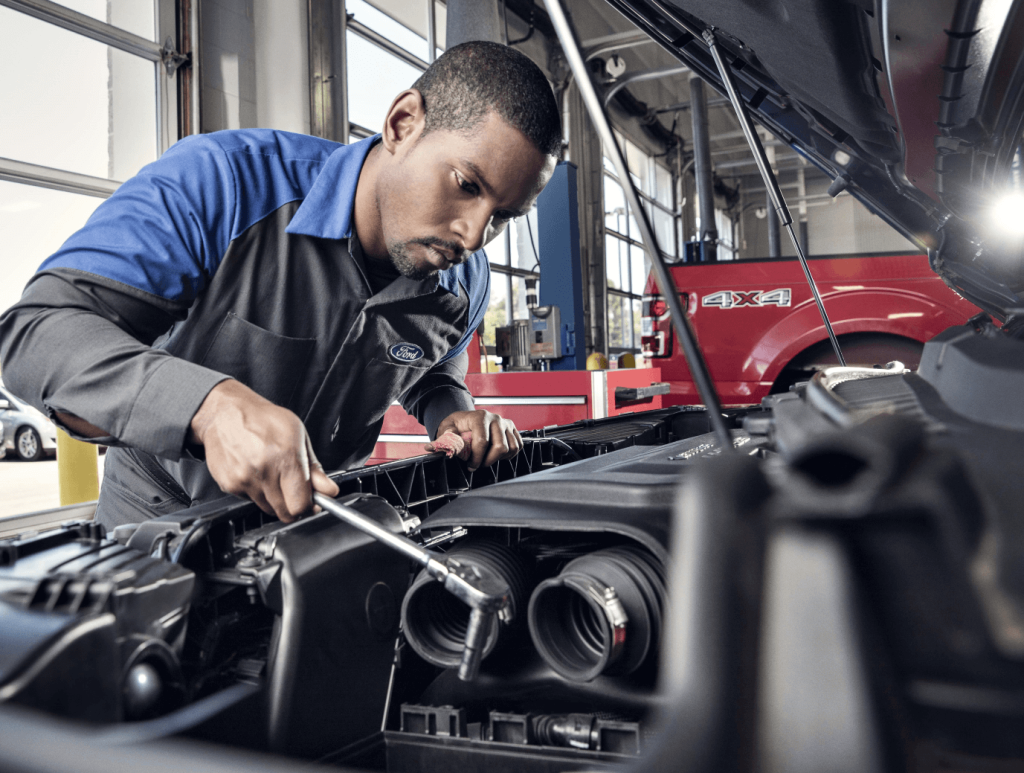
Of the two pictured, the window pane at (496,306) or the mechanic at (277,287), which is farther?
the window pane at (496,306)

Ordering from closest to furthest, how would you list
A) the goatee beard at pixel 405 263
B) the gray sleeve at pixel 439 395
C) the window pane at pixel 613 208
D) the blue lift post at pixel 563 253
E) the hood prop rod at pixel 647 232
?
the hood prop rod at pixel 647 232
the goatee beard at pixel 405 263
the gray sleeve at pixel 439 395
the blue lift post at pixel 563 253
the window pane at pixel 613 208

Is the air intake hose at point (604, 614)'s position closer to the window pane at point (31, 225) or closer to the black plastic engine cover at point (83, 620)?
the black plastic engine cover at point (83, 620)

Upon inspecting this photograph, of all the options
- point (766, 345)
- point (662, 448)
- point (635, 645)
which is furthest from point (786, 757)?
point (766, 345)

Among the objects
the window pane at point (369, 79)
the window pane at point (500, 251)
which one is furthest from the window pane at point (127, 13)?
the window pane at point (500, 251)

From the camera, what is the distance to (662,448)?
97 centimetres

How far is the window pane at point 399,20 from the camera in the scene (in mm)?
5293

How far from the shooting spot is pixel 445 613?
0.63 metres

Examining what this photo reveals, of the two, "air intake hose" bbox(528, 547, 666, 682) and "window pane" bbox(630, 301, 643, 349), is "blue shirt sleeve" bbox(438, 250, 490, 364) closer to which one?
"air intake hose" bbox(528, 547, 666, 682)

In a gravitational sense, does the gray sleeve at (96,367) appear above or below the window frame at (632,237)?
below

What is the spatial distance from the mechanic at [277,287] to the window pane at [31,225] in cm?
307

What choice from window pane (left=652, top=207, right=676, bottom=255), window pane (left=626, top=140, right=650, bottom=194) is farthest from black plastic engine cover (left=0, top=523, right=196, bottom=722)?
window pane (left=652, top=207, right=676, bottom=255)

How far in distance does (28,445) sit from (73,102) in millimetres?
2332

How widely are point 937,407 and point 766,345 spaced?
3.35 metres

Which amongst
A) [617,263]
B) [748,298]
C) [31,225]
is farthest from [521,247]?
[31,225]
